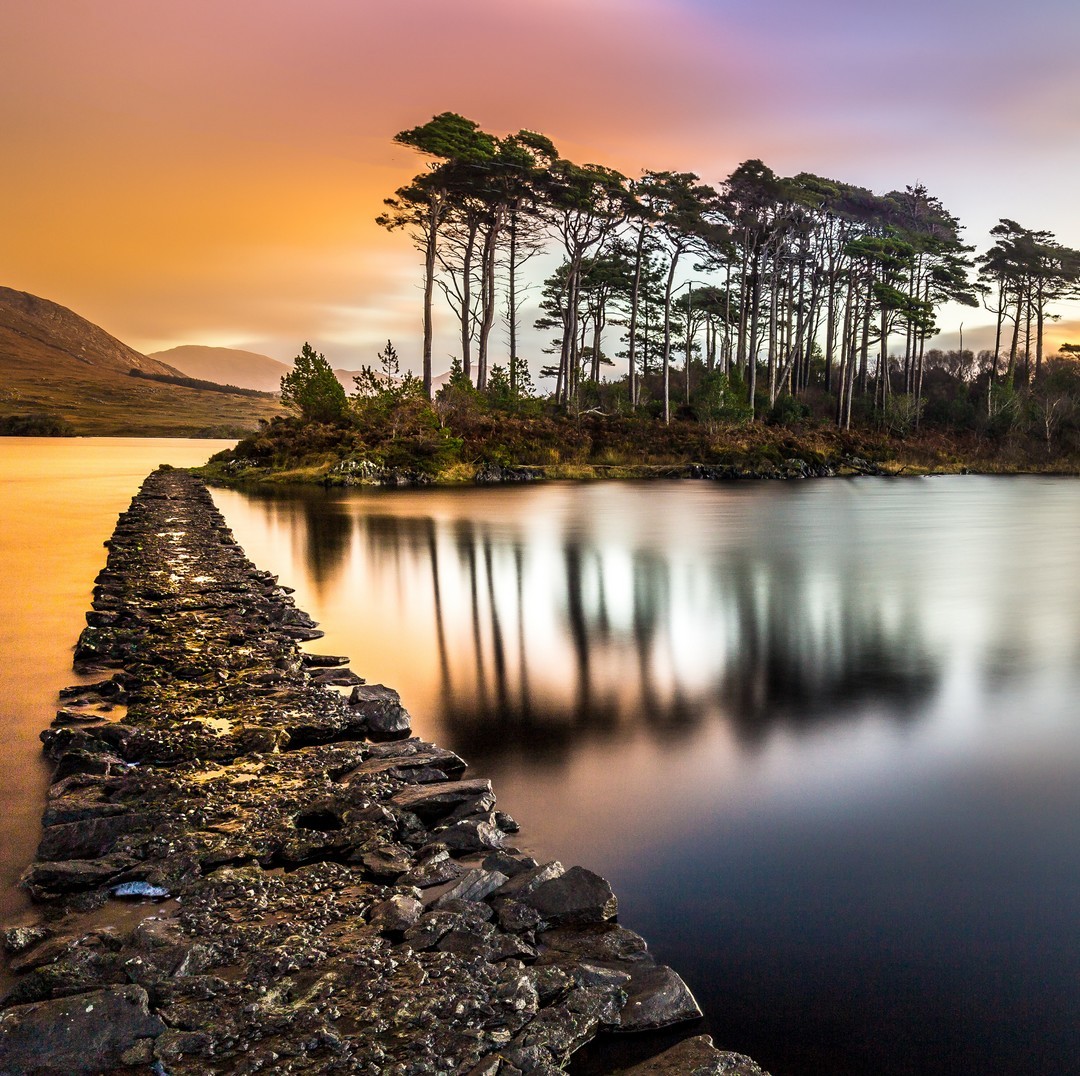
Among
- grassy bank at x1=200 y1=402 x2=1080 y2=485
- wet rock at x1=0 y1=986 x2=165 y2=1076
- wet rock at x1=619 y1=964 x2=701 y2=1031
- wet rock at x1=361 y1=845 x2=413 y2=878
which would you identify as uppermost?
grassy bank at x1=200 y1=402 x2=1080 y2=485

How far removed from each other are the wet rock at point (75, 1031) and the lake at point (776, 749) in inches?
44.3

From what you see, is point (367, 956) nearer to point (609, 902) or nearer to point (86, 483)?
point (609, 902)

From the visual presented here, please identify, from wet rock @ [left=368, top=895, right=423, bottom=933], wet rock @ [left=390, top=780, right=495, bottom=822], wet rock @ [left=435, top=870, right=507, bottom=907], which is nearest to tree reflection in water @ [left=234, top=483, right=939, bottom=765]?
wet rock @ [left=390, top=780, right=495, bottom=822]

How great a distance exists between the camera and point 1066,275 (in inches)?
2207

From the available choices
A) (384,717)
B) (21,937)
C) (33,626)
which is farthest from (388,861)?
(33,626)

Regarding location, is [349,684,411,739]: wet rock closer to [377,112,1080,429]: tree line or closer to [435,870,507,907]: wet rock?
[435,870,507,907]: wet rock

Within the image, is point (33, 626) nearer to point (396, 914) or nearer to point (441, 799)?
point (441, 799)

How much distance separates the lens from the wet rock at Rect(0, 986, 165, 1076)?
2.39 m

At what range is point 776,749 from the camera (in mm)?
5332

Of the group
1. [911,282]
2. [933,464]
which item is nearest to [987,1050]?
[933,464]

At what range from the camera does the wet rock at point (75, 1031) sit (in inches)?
94.0

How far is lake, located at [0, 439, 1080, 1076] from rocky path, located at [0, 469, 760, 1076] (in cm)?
29

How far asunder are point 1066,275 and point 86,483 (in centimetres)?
6028

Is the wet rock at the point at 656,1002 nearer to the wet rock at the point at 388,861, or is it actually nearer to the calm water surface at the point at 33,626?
the wet rock at the point at 388,861
